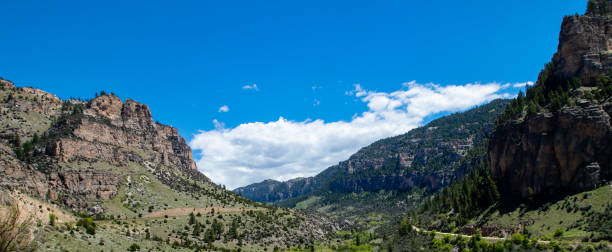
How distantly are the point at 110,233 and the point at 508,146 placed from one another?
99481mm

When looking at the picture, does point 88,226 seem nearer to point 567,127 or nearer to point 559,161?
point 559,161

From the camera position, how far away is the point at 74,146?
398ft

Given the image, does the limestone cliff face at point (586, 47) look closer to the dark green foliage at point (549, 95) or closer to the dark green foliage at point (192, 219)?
the dark green foliage at point (549, 95)

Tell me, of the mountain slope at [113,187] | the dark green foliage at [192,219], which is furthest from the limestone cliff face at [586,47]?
the dark green foliage at [192,219]

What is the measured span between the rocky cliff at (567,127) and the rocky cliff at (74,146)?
114 meters

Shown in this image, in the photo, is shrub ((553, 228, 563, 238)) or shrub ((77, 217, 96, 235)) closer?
shrub ((553, 228, 563, 238))

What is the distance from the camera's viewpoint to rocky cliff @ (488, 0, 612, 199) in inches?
3019

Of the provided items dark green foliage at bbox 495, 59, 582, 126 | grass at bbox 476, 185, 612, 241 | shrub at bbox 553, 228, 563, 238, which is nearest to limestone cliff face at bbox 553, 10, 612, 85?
dark green foliage at bbox 495, 59, 582, 126

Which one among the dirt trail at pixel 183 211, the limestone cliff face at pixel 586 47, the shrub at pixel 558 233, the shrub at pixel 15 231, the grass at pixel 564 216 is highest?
the limestone cliff face at pixel 586 47

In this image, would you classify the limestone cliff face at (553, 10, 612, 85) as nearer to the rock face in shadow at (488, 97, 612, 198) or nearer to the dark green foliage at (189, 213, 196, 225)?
the rock face in shadow at (488, 97, 612, 198)

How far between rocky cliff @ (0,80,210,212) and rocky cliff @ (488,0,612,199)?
114051 mm

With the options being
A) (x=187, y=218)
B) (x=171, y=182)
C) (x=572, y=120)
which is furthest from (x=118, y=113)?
(x=572, y=120)

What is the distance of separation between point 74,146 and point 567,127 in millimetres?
139479

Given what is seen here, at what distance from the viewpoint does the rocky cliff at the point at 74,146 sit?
332ft
